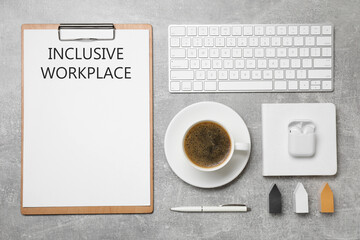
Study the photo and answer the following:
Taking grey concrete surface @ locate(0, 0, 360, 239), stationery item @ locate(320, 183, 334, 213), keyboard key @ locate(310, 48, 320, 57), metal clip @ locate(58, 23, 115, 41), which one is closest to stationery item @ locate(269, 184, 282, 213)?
grey concrete surface @ locate(0, 0, 360, 239)

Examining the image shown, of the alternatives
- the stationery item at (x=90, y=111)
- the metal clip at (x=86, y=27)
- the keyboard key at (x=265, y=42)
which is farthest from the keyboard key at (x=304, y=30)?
the metal clip at (x=86, y=27)

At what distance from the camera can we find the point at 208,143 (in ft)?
2.89

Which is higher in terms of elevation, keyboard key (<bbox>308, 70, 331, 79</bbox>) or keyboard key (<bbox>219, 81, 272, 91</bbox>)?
keyboard key (<bbox>308, 70, 331, 79</bbox>)

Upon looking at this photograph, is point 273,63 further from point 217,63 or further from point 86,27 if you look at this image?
point 86,27

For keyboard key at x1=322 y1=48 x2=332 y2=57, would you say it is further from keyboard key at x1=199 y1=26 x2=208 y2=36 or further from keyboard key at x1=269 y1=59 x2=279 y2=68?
keyboard key at x1=199 y1=26 x2=208 y2=36

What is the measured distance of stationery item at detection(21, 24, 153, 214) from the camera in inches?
36.3

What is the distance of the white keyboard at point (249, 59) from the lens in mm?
934

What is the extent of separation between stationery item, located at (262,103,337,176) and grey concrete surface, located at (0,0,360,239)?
1.0 inches

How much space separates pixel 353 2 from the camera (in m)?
0.96

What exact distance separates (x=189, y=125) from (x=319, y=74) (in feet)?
1.37

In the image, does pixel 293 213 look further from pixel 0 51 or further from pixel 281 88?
pixel 0 51

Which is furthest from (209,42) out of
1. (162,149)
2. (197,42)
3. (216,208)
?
(216,208)

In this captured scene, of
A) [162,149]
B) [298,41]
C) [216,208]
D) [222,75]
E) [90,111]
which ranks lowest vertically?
[216,208]

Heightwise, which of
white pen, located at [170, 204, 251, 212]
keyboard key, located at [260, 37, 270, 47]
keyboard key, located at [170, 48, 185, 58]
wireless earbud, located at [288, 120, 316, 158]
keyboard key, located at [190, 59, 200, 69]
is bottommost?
white pen, located at [170, 204, 251, 212]
